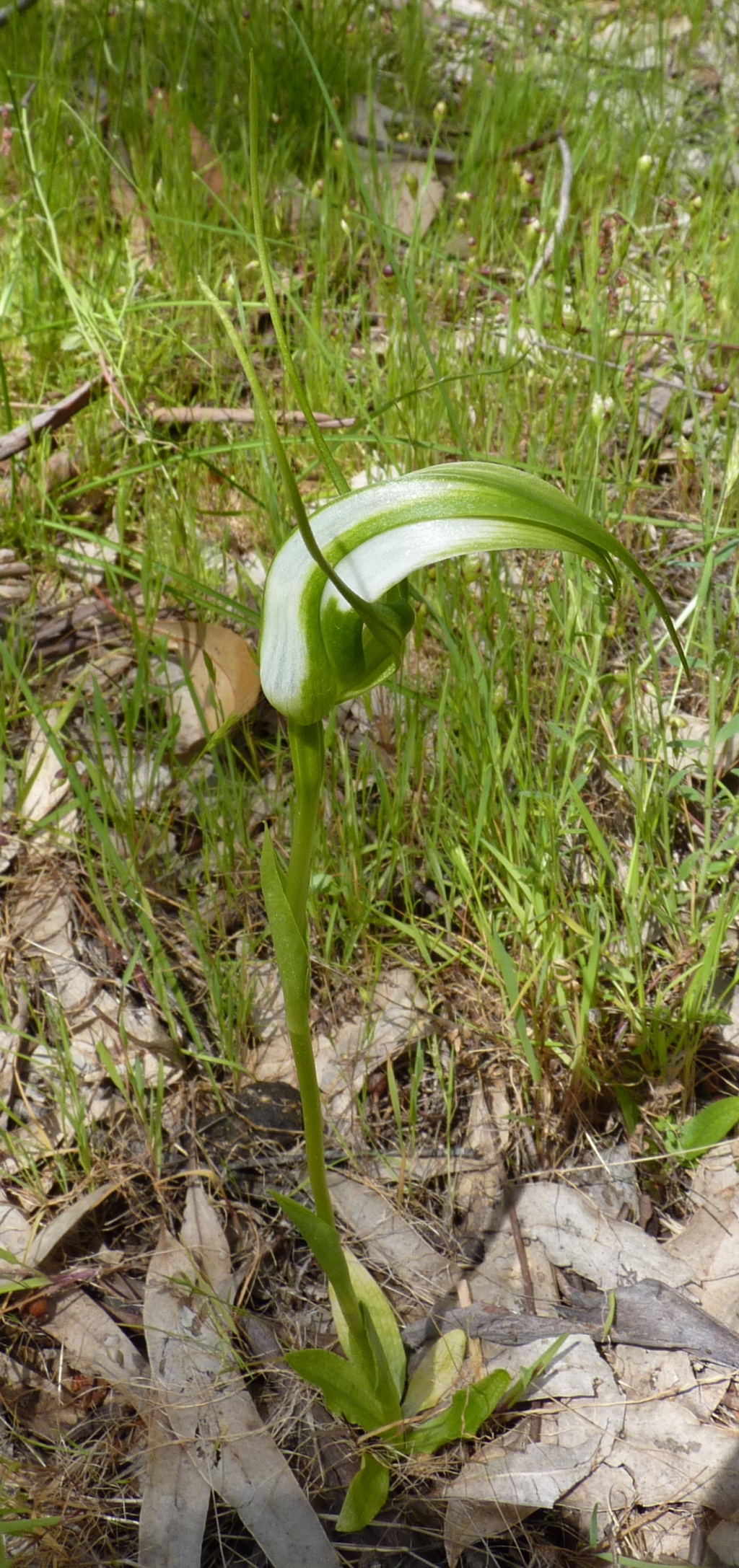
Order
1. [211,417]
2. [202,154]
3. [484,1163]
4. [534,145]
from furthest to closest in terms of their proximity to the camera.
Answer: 1. [534,145]
2. [202,154]
3. [211,417]
4. [484,1163]

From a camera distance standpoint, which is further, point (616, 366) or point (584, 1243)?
point (616, 366)

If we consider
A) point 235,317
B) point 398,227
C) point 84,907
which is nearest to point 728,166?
point 398,227

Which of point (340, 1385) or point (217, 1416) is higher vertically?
point (340, 1385)

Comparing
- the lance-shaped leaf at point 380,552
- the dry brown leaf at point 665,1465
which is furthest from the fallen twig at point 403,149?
the dry brown leaf at point 665,1465

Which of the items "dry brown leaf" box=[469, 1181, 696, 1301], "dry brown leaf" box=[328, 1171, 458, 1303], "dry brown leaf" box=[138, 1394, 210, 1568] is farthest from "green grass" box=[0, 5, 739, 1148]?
"dry brown leaf" box=[138, 1394, 210, 1568]

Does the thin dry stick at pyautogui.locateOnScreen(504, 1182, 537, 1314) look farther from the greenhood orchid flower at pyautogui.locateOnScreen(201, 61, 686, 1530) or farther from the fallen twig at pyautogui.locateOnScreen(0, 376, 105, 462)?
the fallen twig at pyautogui.locateOnScreen(0, 376, 105, 462)

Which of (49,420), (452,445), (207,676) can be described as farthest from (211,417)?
(207,676)

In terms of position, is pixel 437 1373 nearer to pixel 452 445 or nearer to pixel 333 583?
pixel 333 583
